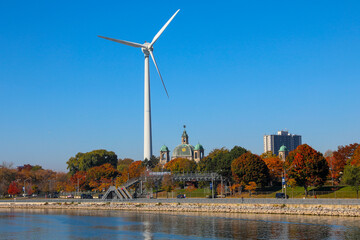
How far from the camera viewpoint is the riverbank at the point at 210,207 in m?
78.1

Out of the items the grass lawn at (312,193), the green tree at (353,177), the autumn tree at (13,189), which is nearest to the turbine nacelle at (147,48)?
the grass lawn at (312,193)

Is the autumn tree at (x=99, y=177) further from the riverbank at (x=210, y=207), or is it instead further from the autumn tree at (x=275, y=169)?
the autumn tree at (x=275, y=169)

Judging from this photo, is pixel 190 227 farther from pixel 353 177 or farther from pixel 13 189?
pixel 13 189

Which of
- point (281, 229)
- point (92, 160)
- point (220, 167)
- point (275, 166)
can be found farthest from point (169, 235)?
point (92, 160)

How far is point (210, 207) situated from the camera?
3775 inches

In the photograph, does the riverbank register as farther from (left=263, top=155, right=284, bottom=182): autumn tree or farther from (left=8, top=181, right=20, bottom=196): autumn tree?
(left=263, top=155, right=284, bottom=182): autumn tree

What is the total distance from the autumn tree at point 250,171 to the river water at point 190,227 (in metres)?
35.8

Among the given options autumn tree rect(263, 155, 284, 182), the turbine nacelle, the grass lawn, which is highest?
the turbine nacelle

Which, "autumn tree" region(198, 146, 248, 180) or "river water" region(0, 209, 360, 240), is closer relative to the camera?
"river water" region(0, 209, 360, 240)

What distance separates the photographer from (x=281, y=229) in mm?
64000

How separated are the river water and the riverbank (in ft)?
11.0

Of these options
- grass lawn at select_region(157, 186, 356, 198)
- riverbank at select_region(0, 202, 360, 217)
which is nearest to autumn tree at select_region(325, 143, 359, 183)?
grass lawn at select_region(157, 186, 356, 198)

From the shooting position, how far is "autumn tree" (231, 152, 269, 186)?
121 meters

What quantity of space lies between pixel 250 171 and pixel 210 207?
93.0 ft
